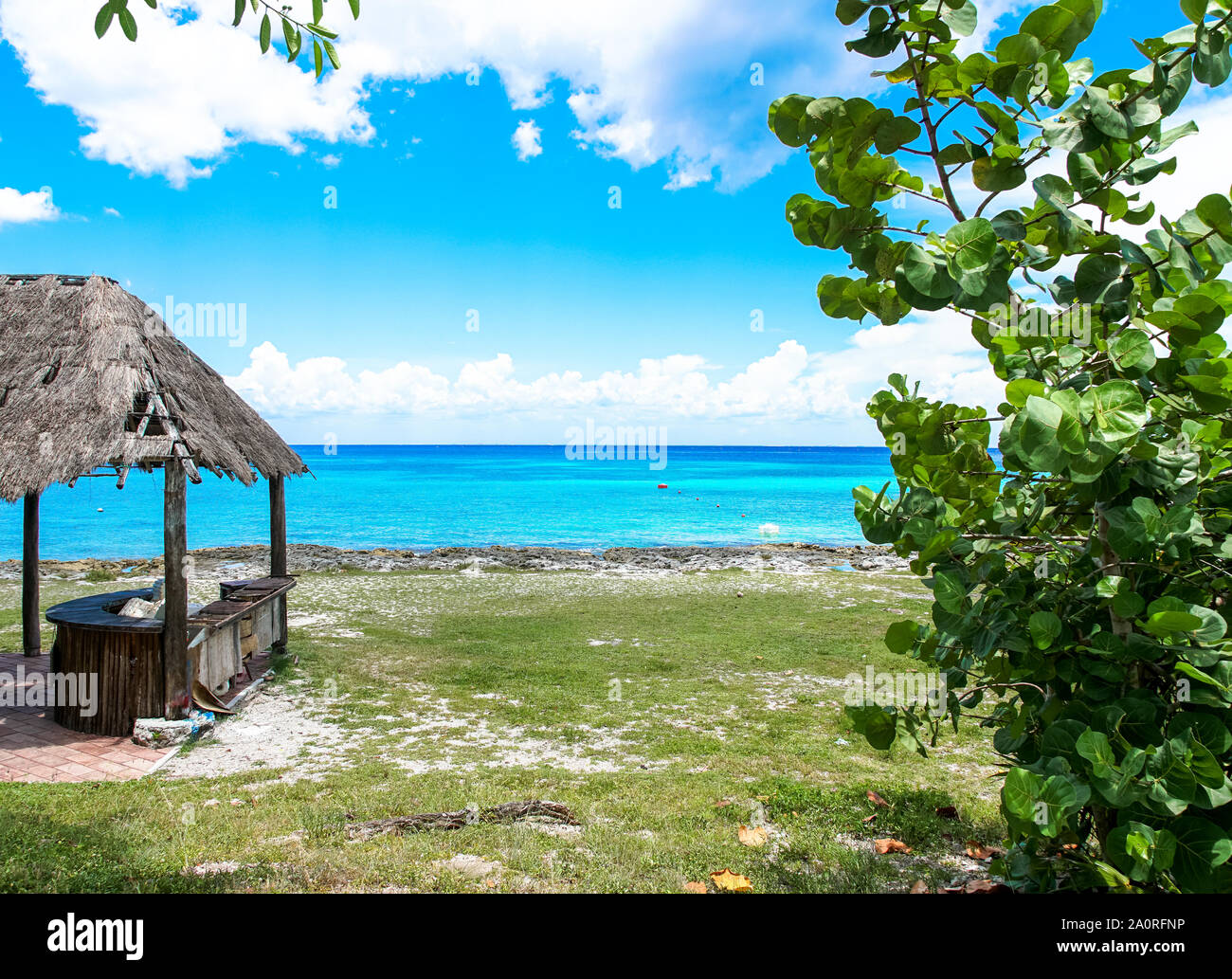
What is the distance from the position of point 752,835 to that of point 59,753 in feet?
23.7

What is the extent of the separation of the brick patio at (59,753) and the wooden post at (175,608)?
1.92ft

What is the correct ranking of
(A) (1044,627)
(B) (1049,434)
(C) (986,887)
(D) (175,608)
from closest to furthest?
(B) (1049,434), (A) (1044,627), (C) (986,887), (D) (175,608)

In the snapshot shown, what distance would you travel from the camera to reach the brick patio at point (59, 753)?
7051mm

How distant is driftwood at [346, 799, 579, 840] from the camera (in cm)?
544

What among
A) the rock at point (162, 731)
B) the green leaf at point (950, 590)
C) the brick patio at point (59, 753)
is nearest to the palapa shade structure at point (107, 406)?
the rock at point (162, 731)

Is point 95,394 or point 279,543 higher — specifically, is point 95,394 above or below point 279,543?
above

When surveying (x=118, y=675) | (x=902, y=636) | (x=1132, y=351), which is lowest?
(x=118, y=675)

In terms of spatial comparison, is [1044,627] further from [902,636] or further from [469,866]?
[469,866]

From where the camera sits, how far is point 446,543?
38781mm

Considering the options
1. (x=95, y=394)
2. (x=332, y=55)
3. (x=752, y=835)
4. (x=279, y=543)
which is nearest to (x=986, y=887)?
(x=752, y=835)

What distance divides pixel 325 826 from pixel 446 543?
3403cm

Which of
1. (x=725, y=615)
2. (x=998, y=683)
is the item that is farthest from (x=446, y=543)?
(x=998, y=683)

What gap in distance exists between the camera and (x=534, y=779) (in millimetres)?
6770
